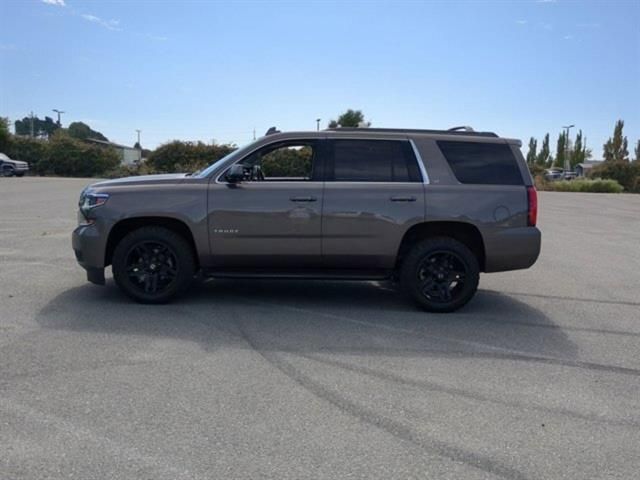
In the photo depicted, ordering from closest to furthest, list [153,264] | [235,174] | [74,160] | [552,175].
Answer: [235,174] < [153,264] < [74,160] < [552,175]

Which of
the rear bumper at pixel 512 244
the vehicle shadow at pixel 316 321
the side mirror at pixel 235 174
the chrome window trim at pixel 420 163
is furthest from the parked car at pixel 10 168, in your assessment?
the rear bumper at pixel 512 244

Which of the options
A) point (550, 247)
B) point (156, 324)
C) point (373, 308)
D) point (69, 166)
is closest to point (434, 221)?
point (373, 308)

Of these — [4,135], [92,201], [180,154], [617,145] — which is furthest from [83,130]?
[92,201]

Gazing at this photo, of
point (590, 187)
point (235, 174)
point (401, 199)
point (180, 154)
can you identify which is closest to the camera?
point (235, 174)

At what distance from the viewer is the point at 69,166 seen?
4800 centimetres

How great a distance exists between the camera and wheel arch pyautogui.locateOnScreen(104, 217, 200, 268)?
6.18 meters

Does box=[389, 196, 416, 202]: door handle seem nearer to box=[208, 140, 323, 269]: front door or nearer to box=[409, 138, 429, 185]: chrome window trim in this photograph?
box=[409, 138, 429, 185]: chrome window trim

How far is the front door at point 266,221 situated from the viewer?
19.8ft

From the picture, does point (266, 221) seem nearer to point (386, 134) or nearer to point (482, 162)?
point (386, 134)

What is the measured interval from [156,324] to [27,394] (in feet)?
5.67

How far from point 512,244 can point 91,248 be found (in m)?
4.61

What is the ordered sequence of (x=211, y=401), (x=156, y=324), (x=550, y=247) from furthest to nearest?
(x=550, y=247), (x=156, y=324), (x=211, y=401)

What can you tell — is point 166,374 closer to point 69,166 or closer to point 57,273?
point 57,273

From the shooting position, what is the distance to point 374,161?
623 cm
